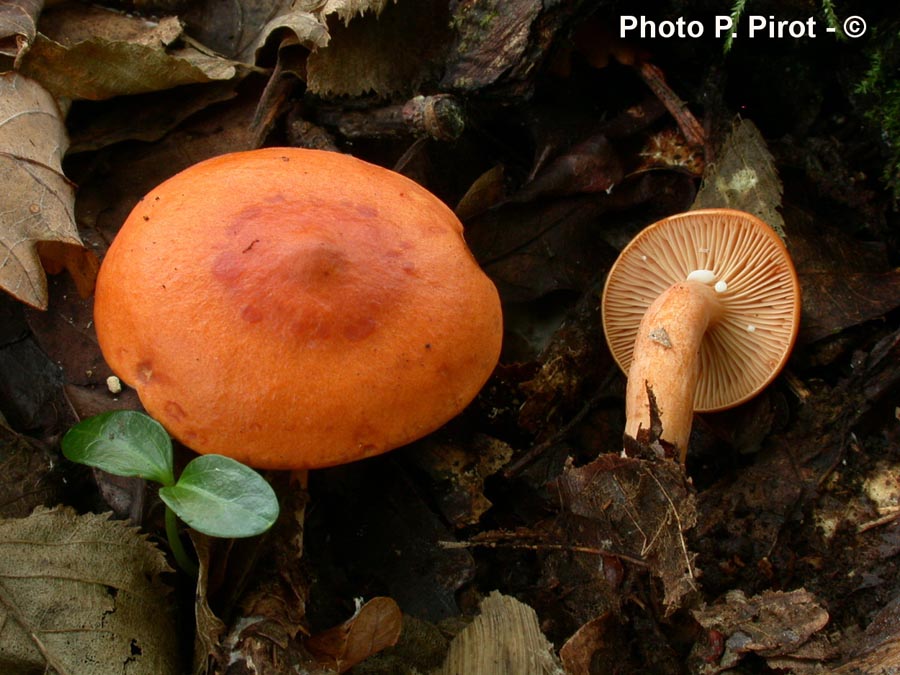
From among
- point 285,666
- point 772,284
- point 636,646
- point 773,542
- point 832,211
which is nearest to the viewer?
point 285,666

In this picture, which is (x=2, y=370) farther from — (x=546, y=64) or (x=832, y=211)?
(x=832, y=211)

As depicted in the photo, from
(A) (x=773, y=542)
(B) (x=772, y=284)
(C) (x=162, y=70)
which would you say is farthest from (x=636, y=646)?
(C) (x=162, y=70)

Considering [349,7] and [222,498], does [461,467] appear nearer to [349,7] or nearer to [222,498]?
[222,498]

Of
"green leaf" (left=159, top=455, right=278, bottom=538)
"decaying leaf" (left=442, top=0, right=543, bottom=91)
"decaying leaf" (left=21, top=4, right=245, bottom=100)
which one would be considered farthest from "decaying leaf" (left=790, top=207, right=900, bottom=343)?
"decaying leaf" (left=21, top=4, right=245, bottom=100)

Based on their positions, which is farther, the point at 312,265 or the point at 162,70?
the point at 162,70

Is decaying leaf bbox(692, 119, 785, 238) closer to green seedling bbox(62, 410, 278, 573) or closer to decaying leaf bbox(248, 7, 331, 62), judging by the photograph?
decaying leaf bbox(248, 7, 331, 62)

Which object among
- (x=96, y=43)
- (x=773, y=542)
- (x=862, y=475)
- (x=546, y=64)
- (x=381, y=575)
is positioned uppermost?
(x=546, y=64)
